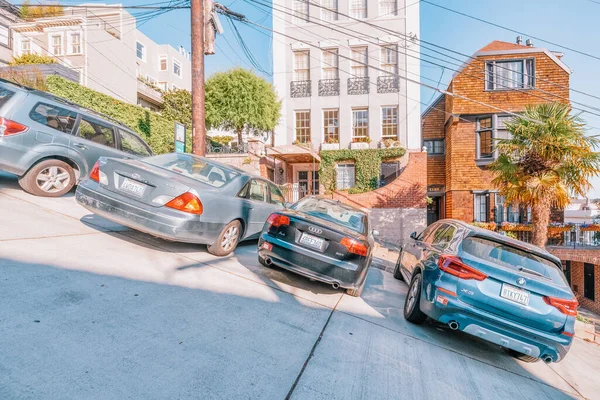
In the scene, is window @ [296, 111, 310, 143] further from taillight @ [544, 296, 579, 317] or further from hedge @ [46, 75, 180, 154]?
taillight @ [544, 296, 579, 317]

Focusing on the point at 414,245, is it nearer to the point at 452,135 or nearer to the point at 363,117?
the point at 452,135

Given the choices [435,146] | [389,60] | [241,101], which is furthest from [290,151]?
[435,146]

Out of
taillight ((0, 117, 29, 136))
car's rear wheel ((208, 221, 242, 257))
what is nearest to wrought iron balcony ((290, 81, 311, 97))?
car's rear wheel ((208, 221, 242, 257))

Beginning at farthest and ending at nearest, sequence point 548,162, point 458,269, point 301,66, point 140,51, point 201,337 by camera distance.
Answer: point 140,51
point 301,66
point 548,162
point 458,269
point 201,337

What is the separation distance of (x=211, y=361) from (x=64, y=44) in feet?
96.4

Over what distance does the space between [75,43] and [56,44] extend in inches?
66.5

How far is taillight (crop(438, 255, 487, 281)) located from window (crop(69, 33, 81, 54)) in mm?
28498

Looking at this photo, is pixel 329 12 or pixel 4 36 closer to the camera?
pixel 329 12

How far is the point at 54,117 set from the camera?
19.4 feet

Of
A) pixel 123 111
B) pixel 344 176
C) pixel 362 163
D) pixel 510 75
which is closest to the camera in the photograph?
pixel 123 111

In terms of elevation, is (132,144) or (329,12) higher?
(329,12)

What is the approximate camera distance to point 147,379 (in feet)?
7.08

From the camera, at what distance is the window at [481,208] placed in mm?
16688

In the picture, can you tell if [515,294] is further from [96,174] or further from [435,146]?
[435,146]
